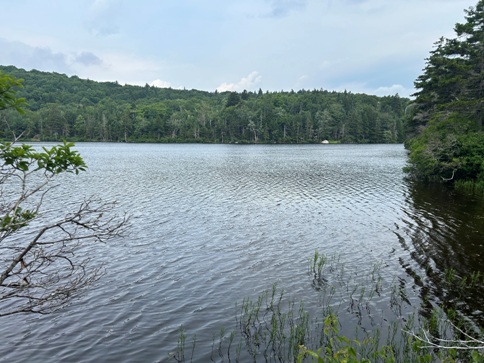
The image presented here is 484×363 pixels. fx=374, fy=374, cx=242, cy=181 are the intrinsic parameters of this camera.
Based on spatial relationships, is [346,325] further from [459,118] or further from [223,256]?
[459,118]

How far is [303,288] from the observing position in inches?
549

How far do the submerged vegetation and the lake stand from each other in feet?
1.05

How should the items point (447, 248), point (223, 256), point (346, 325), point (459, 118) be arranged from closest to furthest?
point (346, 325), point (223, 256), point (447, 248), point (459, 118)

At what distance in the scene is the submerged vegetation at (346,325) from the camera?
9.59 meters

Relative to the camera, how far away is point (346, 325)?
11.3 meters

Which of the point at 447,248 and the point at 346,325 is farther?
the point at 447,248

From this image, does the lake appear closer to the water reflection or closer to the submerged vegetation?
the water reflection

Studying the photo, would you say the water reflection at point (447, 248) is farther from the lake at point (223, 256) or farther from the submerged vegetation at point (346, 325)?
the submerged vegetation at point (346, 325)

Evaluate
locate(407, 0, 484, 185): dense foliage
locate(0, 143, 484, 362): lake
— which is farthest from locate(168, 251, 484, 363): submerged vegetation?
locate(407, 0, 484, 185): dense foliage

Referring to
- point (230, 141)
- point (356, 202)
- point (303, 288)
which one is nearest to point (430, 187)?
point (356, 202)

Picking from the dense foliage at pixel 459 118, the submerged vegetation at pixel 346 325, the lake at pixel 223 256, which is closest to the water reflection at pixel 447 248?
the lake at pixel 223 256

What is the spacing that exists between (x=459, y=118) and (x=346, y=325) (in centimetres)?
3558

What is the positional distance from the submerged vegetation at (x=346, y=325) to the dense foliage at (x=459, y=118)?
2349 cm

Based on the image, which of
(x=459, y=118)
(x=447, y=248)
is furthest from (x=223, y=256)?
(x=459, y=118)
